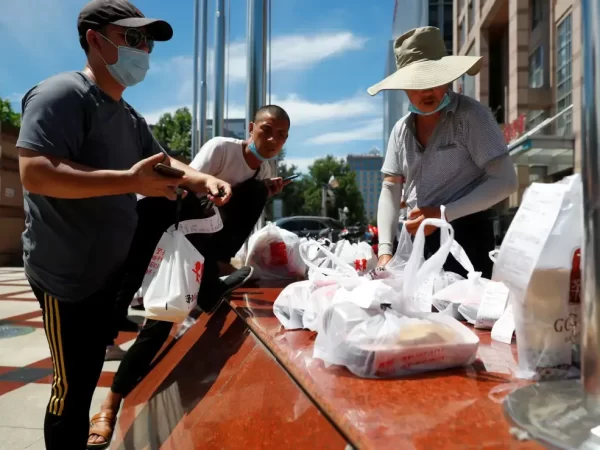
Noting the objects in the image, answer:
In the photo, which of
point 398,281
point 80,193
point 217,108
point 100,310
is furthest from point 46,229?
point 217,108

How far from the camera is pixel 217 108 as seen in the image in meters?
6.86

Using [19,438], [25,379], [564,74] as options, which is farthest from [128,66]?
[564,74]

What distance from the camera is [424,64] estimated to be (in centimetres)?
224

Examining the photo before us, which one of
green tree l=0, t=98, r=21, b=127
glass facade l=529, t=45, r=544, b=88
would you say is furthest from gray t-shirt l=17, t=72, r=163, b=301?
green tree l=0, t=98, r=21, b=127

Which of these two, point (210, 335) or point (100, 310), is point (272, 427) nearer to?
point (100, 310)

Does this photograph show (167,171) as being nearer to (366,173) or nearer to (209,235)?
(209,235)

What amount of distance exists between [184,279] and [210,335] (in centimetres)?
80

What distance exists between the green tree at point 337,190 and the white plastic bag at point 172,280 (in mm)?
54005

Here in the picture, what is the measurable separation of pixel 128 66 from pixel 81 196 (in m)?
0.66

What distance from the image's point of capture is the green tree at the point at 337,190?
56.9 m

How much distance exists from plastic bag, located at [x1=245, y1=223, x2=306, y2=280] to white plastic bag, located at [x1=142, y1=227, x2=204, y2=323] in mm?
1617

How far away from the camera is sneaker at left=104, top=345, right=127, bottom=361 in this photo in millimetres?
4121

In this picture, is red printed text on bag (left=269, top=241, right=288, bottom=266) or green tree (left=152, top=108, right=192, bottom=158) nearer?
red printed text on bag (left=269, top=241, right=288, bottom=266)

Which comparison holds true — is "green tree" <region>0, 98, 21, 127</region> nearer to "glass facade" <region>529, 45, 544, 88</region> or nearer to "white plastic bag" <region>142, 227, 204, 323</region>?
"glass facade" <region>529, 45, 544, 88</region>
